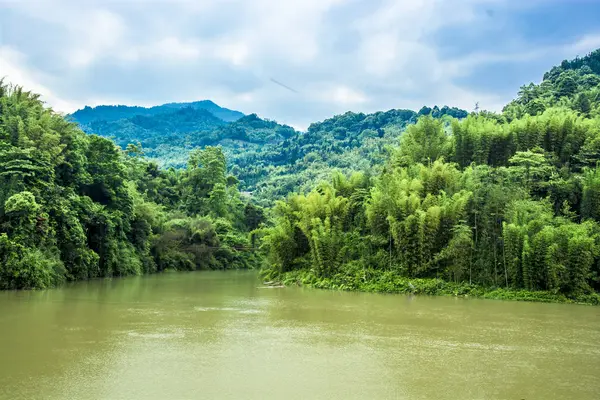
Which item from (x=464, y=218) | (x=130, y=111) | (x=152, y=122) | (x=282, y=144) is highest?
(x=130, y=111)

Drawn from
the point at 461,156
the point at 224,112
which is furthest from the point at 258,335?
the point at 224,112

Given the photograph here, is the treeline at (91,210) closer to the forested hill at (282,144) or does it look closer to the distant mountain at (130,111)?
the forested hill at (282,144)

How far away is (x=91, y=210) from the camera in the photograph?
22203mm

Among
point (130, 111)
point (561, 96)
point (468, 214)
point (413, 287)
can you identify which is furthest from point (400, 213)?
point (130, 111)

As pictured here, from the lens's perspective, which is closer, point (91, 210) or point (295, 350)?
point (295, 350)

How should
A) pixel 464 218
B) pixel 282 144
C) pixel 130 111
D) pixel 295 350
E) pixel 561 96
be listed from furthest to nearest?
pixel 130 111, pixel 282 144, pixel 561 96, pixel 464 218, pixel 295 350

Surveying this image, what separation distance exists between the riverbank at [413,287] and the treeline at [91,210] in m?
8.60

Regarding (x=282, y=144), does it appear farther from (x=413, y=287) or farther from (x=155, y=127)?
(x=413, y=287)

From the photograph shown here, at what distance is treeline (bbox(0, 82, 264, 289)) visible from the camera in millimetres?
17250

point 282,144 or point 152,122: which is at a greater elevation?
point 152,122

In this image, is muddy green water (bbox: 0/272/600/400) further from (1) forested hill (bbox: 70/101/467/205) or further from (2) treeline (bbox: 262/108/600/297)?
(1) forested hill (bbox: 70/101/467/205)

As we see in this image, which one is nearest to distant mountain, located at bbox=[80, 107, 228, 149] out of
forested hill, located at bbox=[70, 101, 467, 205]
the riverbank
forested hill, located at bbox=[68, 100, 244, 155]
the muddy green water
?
forested hill, located at bbox=[68, 100, 244, 155]

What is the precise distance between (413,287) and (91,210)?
13.5 metres

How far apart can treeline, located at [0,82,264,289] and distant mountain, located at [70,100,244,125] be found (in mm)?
85430
